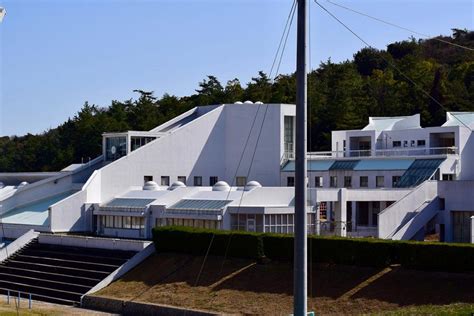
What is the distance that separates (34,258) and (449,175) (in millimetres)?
20324

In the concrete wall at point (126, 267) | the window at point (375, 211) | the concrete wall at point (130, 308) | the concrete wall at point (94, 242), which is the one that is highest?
the window at point (375, 211)

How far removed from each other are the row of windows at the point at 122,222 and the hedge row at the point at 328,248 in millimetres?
5174

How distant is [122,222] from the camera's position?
43.1m

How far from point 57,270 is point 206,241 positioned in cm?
727

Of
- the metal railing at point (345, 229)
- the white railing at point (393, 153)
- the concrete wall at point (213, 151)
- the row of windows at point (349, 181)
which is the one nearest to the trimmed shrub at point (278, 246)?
the metal railing at point (345, 229)

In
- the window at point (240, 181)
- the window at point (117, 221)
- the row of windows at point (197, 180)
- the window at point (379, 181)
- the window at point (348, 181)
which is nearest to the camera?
the window at point (117, 221)

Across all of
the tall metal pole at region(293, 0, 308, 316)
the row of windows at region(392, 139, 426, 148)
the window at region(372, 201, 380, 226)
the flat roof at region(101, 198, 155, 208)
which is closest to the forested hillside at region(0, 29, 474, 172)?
the row of windows at region(392, 139, 426, 148)

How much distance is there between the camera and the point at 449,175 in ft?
140

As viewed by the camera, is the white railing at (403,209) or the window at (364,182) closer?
the white railing at (403,209)

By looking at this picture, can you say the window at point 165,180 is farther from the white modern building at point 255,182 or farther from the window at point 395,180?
the window at point 395,180

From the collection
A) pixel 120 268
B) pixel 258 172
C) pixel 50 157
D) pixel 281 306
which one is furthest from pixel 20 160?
pixel 281 306

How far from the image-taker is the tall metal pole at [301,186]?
37.9 feet

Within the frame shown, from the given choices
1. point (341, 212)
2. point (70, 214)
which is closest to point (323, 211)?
point (341, 212)

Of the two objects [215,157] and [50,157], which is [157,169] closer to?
[215,157]
